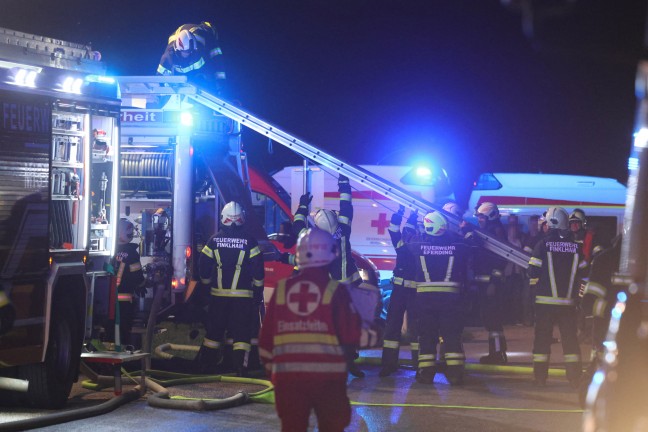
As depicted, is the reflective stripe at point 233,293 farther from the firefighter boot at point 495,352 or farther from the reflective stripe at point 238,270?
the firefighter boot at point 495,352

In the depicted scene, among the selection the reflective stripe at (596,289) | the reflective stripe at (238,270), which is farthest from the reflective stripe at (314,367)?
the reflective stripe at (238,270)

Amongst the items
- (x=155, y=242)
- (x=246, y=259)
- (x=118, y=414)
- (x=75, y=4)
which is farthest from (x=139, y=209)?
(x=75, y=4)

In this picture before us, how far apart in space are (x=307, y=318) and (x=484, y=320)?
7.39 m

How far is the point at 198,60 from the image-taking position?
13.2 m

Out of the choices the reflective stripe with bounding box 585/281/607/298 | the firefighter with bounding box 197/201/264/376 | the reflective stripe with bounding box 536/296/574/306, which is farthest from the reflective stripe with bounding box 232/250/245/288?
the reflective stripe with bounding box 585/281/607/298

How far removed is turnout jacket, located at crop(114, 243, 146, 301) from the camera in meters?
11.5

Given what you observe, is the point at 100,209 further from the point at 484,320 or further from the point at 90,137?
the point at 484,320

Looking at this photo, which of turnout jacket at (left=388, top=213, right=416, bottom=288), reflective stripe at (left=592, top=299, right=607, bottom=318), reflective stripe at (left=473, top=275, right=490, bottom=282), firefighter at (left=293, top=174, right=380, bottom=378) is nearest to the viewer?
reflective stripe at (left=592, top=299, right=607, bottom=318)

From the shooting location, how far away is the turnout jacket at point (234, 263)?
428 inches

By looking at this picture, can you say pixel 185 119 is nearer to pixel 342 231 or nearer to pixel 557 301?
pixel 342 231

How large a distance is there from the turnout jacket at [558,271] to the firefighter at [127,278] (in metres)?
4.39

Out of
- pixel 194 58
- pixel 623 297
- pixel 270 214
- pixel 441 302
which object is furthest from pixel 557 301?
pixel 270 214

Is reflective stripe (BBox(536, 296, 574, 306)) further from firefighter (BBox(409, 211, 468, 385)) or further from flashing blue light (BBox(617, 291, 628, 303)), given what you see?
flashing blue light (BBox(617, 291, 628, 303))

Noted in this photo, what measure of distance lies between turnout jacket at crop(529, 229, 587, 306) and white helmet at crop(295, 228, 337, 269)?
5.45m
